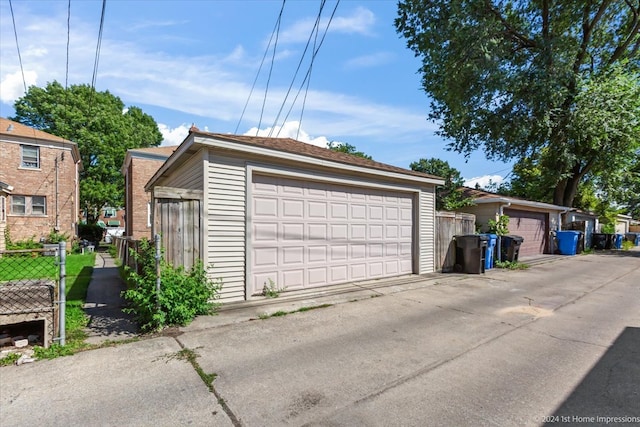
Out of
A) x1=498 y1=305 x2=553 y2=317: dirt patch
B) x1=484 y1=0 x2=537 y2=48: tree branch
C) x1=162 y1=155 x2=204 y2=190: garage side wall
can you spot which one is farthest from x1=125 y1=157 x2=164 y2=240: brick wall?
x1=484 y1=0 x2=537 y2=48: tree branch

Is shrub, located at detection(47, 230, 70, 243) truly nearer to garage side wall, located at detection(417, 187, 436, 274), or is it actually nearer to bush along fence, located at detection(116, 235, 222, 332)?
bush along fence, located at detection(116, 235, 222, 332)

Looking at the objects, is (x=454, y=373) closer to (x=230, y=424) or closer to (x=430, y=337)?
(x=430, y=337)

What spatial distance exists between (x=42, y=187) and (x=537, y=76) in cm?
2574

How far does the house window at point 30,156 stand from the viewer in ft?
59.3

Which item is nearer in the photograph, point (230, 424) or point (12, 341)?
point (230, 424)

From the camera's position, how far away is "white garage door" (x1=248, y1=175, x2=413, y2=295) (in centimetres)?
660

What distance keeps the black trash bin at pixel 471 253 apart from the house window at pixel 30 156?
71.7 feet

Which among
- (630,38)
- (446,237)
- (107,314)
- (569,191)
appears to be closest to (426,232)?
(446,237)

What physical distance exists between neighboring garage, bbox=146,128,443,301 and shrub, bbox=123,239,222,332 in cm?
40

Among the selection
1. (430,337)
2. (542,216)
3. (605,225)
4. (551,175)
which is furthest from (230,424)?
(605,225)

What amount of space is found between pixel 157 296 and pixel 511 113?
17762mm

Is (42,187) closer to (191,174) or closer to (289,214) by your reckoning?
(191,174)

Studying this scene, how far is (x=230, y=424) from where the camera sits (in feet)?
8.42

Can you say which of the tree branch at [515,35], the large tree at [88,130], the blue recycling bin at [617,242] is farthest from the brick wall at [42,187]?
the blue recycling bin at [617,242]
